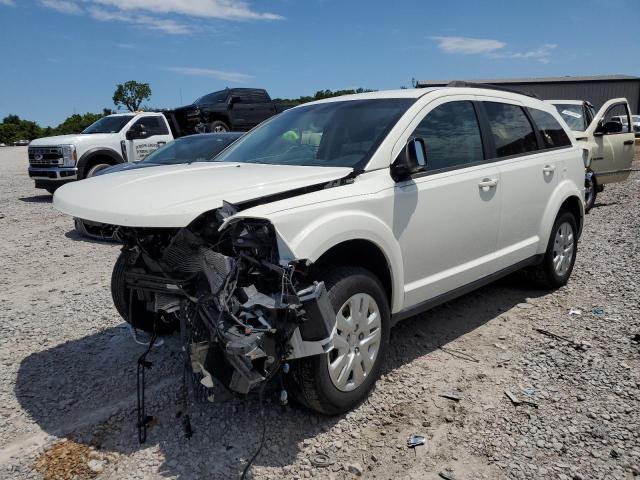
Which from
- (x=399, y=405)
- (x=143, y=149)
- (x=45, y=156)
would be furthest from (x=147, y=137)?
(x=399, y=405)

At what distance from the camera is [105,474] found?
2.84 m

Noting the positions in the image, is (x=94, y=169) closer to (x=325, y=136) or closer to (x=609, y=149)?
(x=325, y=136)

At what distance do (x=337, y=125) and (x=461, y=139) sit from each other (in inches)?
38.9

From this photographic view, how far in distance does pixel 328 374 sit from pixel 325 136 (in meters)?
1.82

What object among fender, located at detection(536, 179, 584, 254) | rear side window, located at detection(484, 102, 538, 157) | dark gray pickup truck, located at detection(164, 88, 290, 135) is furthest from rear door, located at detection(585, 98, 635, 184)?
dark gray pickup truck, located at detection(164, 88, 290, 135)

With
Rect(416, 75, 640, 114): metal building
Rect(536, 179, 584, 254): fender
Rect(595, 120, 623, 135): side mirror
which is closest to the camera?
Rect(536, 179, 584, 254): fender

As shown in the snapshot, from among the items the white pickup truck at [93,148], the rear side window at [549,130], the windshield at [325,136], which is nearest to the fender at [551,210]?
the rear side window at [549,130]

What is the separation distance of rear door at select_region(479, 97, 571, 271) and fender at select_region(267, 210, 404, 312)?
1390 mm

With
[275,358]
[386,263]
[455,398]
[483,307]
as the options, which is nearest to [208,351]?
[275,358]

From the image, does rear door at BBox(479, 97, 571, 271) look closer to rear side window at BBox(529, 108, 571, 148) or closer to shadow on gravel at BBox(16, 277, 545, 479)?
rear side window at BBox(529, 108, 571, 148)

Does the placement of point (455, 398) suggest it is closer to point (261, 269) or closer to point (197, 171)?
point (261, 269)

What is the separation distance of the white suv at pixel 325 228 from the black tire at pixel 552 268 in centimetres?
45

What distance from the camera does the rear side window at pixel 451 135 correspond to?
3.96 meters

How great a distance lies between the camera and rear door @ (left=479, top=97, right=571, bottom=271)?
457 cm
